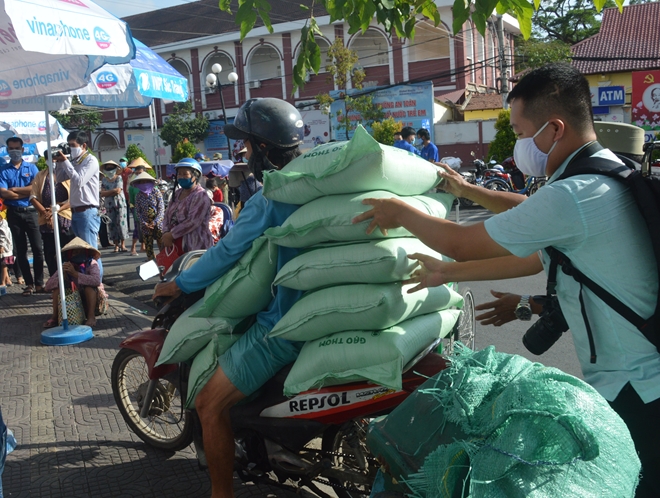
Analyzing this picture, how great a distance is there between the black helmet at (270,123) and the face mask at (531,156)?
133cm

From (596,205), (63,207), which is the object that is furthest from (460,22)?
(63,207)

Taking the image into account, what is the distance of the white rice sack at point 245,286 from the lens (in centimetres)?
300

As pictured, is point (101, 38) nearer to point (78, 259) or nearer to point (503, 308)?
point (78, 259)

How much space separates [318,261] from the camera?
9.09 feet

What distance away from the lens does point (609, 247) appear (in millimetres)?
1989

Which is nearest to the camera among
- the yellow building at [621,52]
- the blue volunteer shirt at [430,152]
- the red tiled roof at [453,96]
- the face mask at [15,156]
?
the face mask at [15,156]

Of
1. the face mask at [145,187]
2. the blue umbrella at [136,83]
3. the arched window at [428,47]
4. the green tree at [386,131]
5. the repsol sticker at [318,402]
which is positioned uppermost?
the arched window at [428,47]

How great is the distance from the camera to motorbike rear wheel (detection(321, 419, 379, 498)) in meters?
2.94

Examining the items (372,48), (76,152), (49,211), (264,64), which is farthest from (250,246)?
(264,64)

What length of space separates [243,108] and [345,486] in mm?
2021

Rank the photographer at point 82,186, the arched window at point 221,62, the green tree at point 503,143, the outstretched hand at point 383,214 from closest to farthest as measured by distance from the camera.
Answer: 1. the outstretched hand at point 383,214
2. the photographer at point 82,186
3. the green tree at point 503,143
4. the arched window at point 221,62

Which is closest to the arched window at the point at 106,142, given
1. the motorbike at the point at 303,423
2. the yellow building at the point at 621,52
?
the yellow building at the point at 621,52

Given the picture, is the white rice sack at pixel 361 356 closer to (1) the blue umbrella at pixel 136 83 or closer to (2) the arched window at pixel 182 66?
(1) the blue umbrella at pixel 136 83

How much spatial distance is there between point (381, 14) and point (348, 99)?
28215 millimetres
